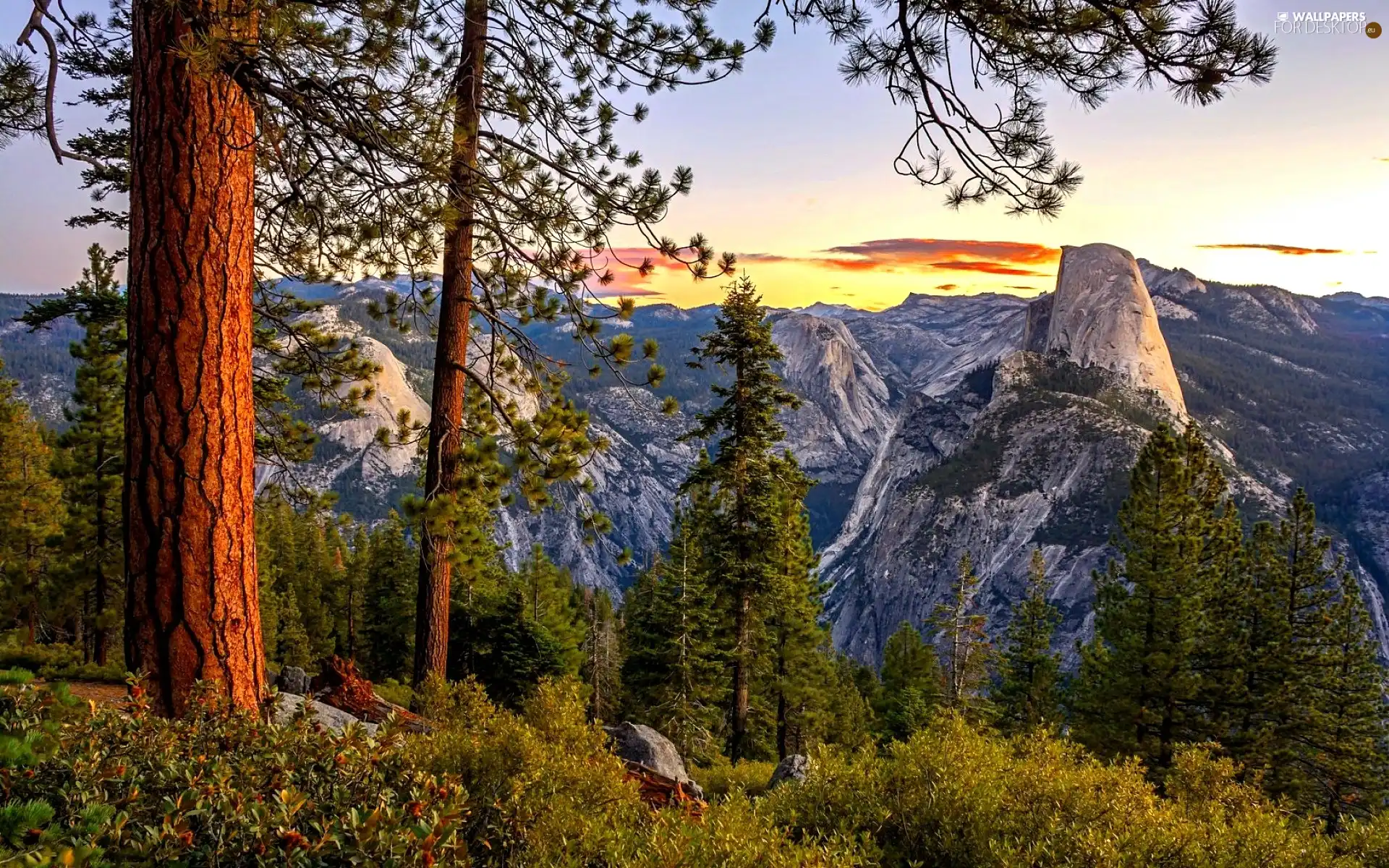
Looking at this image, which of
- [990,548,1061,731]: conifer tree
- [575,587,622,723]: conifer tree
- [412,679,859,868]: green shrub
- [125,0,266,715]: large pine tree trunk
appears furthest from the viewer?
[575,587,622,723]: conifer tree

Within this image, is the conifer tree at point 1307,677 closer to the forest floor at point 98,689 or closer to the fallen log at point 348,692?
the fallen log at point 348,692

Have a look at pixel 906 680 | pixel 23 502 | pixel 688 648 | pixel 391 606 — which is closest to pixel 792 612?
pixel 688 648

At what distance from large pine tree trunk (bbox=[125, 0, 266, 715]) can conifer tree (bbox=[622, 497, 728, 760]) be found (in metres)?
17.8

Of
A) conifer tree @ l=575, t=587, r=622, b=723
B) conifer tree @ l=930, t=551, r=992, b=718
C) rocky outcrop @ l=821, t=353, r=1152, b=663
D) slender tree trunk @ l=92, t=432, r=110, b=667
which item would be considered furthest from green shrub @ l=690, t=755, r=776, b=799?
rocky outcrop @ l=821, t=353, r=1152, b=663

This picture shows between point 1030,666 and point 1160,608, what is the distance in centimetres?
1446

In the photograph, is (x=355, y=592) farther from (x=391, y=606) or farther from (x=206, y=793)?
(x=206, y=793)

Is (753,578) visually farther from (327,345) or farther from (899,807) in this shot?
(899,807)

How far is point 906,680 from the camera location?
39125mm

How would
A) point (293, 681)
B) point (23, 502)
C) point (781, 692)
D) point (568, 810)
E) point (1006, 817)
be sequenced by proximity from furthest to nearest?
point (23, 502), point (781, 692), point (293, 681), point (1006, 817), point (568, 810)

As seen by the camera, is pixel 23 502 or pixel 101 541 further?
pixel 23 502

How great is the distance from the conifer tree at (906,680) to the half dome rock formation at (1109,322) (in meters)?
113

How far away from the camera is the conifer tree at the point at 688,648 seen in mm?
22750

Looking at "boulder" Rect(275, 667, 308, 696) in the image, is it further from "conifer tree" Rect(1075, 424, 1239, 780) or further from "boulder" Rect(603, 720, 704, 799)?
"conifer tree" Rect(1075, 424, 1239, 780)

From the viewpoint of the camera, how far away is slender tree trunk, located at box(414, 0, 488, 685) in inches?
279
